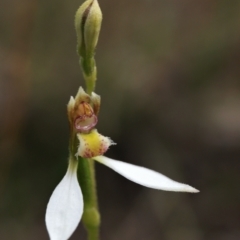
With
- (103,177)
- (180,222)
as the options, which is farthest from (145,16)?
(180,222)

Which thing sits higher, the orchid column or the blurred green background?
the orchid column

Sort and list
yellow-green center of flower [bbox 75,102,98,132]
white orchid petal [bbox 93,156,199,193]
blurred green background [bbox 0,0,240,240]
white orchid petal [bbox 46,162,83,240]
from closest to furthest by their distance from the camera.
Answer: white orchid petal [bbox 46,162,83,240] → white orchid petal [bbox 93,156,199,193] → yellow-green center of flower [bbox 75,102,98,132] → blurred green background [bbox 0,0,240,240]

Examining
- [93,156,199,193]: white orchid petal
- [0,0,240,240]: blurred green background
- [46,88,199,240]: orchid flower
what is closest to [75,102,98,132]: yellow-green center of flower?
[46,88,199,240]: orchid flower

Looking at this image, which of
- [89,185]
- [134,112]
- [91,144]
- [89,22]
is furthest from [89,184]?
[134,112]

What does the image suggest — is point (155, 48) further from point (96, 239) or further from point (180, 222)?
point (96, 239)

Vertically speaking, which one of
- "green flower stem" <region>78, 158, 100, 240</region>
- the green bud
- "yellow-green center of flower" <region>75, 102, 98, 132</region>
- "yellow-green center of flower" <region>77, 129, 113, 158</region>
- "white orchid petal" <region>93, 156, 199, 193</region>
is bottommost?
"green flower stem" <region>78, 158, 100, 240</region>


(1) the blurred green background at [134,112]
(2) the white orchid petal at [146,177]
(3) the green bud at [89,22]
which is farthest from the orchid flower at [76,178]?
(1) the blurred green background at [134,112]

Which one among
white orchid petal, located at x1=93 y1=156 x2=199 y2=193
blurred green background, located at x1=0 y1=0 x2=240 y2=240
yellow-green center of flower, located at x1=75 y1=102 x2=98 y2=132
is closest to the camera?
white orchid petal, located at x1=93 y1=156 x2=199 y2=193

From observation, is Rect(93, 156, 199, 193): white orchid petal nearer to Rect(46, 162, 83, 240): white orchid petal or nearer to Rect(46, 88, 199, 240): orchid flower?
Rect(46, 88, 199, 240): orchid flower
